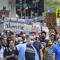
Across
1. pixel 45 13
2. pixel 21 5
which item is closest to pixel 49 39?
pixel 45 13

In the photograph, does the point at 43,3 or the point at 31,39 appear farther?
the point at 43,3

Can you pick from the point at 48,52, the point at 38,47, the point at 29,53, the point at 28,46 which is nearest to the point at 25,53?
the point at 29,53

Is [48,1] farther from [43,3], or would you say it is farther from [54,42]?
[54,42]

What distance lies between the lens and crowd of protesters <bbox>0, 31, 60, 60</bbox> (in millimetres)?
7094

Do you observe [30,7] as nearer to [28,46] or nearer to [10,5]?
[10,5]

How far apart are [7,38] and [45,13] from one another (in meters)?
1.55

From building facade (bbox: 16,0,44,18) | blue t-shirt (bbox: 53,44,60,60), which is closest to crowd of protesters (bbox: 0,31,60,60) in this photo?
blue t-shirt (bbox: 53,44,60,60)

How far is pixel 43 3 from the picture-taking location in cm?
820

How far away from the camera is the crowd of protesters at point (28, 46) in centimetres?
709

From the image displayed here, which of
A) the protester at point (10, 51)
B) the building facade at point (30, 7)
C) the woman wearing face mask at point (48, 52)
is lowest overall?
the woman wearing face mask at point (48, 52)

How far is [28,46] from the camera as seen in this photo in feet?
24.2

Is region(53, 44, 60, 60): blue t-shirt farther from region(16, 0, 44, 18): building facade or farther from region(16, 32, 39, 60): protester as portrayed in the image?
region(16, 0, 44, 18): building facade

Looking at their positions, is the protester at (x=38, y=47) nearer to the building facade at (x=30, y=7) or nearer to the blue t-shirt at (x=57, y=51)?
the blue t-shirt at (x=57, y=51)

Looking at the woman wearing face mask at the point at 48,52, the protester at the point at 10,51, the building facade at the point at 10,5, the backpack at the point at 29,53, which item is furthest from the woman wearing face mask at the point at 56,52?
the building facade at the point at 10,5
